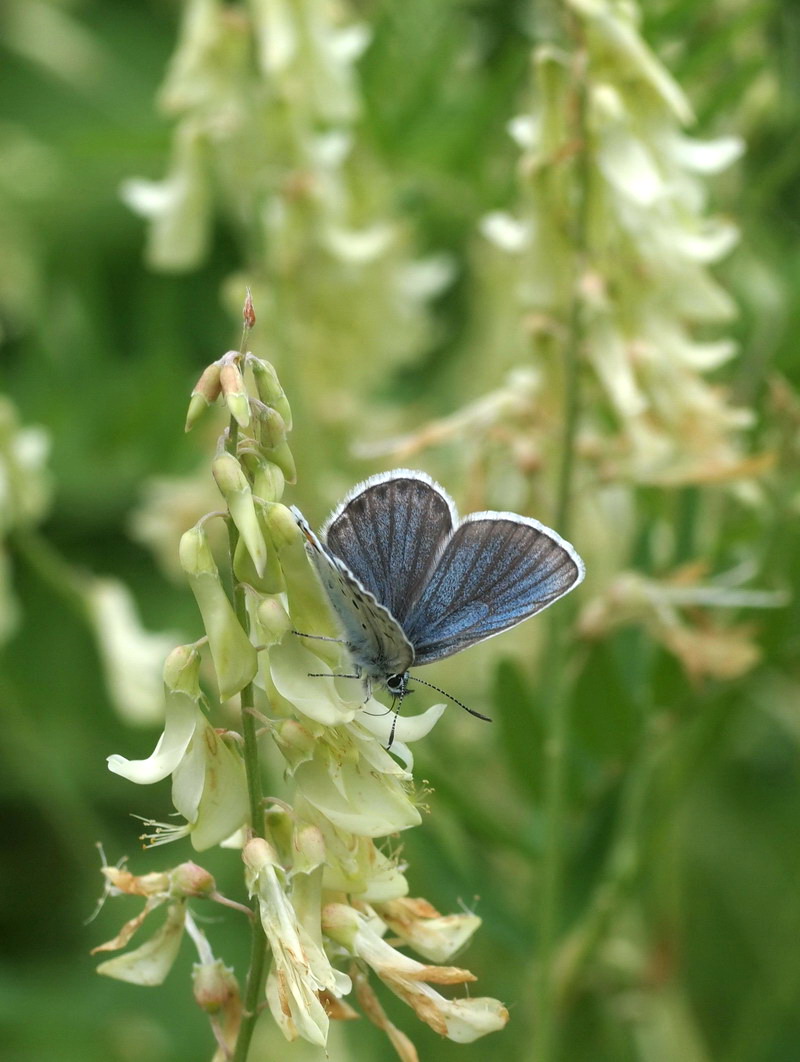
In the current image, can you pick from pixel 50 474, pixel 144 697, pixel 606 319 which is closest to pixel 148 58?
pixel 50 474

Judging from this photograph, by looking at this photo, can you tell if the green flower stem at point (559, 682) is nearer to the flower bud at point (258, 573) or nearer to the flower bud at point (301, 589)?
the flower bud at point (301, 589)

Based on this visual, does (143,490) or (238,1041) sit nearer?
(238,1041)


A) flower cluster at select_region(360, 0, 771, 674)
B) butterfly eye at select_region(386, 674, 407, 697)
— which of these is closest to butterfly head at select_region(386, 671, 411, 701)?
butterfly eye at select_region(386, 674, 407, 697)

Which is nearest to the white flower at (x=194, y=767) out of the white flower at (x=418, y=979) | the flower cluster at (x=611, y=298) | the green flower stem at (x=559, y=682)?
the white flower at (x=418, y=979)

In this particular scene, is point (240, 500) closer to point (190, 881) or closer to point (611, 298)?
point (190, 881)

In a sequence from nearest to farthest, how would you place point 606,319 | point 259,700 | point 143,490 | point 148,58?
1. point 259,700
2. point 606,319
3. point 143,490
4. point 148,58

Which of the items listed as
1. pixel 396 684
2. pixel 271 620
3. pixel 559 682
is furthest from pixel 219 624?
pixel 559 682

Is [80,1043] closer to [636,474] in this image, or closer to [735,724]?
[735,724]
